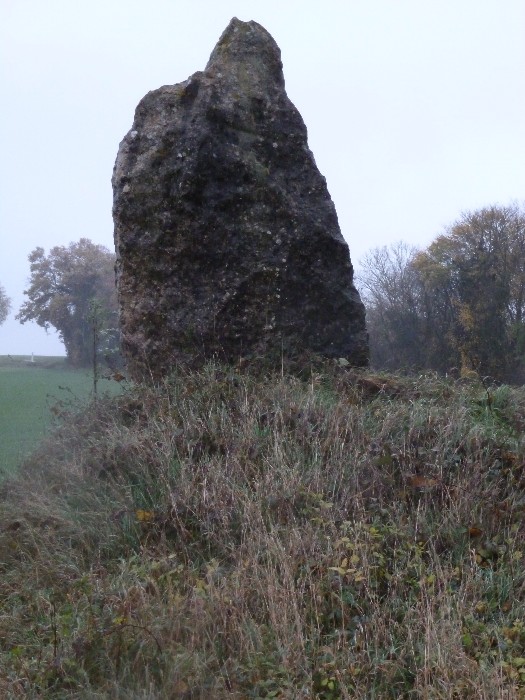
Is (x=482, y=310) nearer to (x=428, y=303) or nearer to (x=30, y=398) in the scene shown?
(x=428, y=303)

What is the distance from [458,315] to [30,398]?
545 centimetres

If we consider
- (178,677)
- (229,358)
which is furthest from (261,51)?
(178,677)

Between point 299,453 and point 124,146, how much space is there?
3.99 meters

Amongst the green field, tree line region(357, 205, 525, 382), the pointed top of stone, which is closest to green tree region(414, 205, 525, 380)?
tree line region(357, 205, 525, 382)

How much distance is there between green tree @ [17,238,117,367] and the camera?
450 inches

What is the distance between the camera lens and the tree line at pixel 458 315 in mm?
11055

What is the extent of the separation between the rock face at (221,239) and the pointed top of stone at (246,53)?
0.44ft

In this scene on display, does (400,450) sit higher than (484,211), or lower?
lower

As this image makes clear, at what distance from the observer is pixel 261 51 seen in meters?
9.03

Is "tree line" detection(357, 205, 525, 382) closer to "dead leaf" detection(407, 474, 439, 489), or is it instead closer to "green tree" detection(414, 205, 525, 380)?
"green tree" detection(414, 205, 525, 380)

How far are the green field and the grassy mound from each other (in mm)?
391

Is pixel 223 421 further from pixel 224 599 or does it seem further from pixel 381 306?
pixel 381 306

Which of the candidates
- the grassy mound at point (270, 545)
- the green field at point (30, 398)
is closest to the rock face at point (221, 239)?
the grassy mound at point (270, 545)

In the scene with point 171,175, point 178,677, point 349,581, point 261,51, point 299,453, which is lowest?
point 178,677
